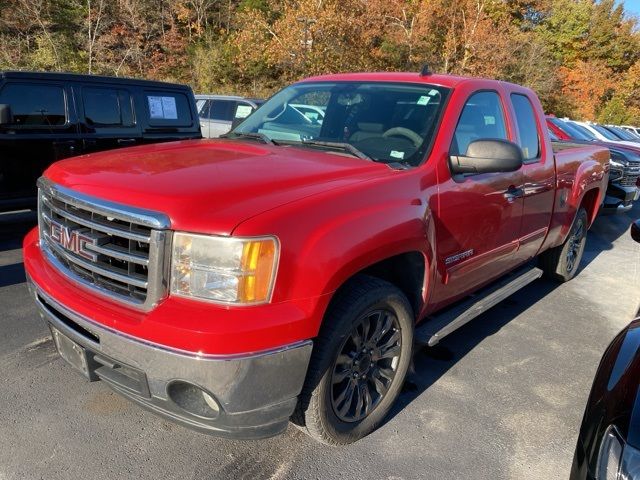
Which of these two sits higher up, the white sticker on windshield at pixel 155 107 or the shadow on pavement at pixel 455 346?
the white sticker on windshield at pixel 155 107

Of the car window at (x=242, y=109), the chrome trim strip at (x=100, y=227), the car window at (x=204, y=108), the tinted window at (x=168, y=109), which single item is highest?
the chrome trim strip at (x=100, y=227)

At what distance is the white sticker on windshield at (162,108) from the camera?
684cm

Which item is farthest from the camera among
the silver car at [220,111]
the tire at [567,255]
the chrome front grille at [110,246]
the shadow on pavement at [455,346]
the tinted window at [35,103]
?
the silver car at [220,111]

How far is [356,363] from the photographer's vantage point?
103 inches

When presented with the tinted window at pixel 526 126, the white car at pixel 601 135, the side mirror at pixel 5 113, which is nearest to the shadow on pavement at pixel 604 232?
the white car at pixel 601 135

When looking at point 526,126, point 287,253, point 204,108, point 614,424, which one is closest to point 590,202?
point 526,126

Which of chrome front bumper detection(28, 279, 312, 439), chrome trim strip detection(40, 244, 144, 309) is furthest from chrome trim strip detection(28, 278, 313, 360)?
chrome trim strip detection(40, 244, 144, 309)

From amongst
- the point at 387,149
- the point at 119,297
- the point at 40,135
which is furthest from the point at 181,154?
the point at 40,135

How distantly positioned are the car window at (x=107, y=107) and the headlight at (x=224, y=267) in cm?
499

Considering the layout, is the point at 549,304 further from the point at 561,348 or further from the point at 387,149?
the point at 387,149

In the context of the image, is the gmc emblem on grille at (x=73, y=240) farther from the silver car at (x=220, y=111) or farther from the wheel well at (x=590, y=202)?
the silver car at (x=220, y=111)

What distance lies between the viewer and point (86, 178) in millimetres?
2398

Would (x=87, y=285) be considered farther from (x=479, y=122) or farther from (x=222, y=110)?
(x=222, y=110)

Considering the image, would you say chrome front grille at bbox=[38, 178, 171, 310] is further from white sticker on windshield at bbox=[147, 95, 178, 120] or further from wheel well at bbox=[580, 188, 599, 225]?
wheel well at bbox=[580, 188, 599, 225]
